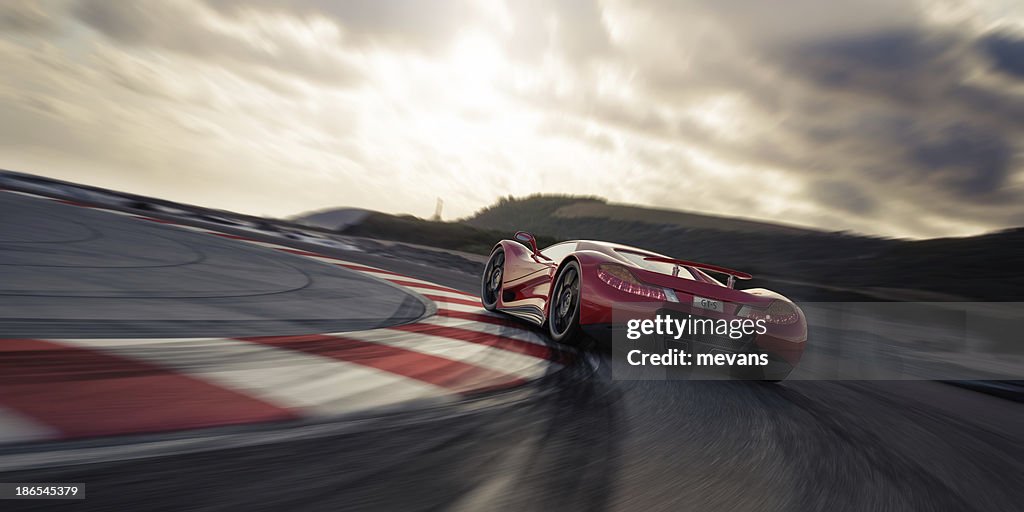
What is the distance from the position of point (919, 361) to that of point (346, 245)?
32.6 feet

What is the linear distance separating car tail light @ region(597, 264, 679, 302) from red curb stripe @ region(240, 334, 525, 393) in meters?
1.03

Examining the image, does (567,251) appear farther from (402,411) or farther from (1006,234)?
(1006,234)

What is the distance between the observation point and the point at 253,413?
201 cm

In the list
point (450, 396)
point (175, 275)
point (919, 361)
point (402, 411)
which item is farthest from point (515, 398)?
point (919, 361)

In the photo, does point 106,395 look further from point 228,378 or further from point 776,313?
point 776,313

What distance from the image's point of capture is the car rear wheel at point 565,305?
4.14 m

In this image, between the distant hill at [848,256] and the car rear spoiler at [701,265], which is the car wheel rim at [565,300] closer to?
the car rear spoiler at [701,265]

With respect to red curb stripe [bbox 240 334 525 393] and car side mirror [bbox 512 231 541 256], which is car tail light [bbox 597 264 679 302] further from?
car side mirror [bbox 512 231 541 256]

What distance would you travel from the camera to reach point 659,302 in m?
3.65

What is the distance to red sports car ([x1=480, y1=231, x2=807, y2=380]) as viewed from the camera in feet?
12.0

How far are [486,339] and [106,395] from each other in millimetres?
2561

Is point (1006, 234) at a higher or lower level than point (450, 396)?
higher

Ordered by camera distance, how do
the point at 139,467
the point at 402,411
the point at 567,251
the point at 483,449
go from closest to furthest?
the point at 139,467
the point at 483,449
the point at 402,411
the point at 567,251

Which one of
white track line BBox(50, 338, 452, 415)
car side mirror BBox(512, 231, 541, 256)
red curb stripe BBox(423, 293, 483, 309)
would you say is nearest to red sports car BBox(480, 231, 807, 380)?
car side mirror BBox(512, 231, 541, 256)
